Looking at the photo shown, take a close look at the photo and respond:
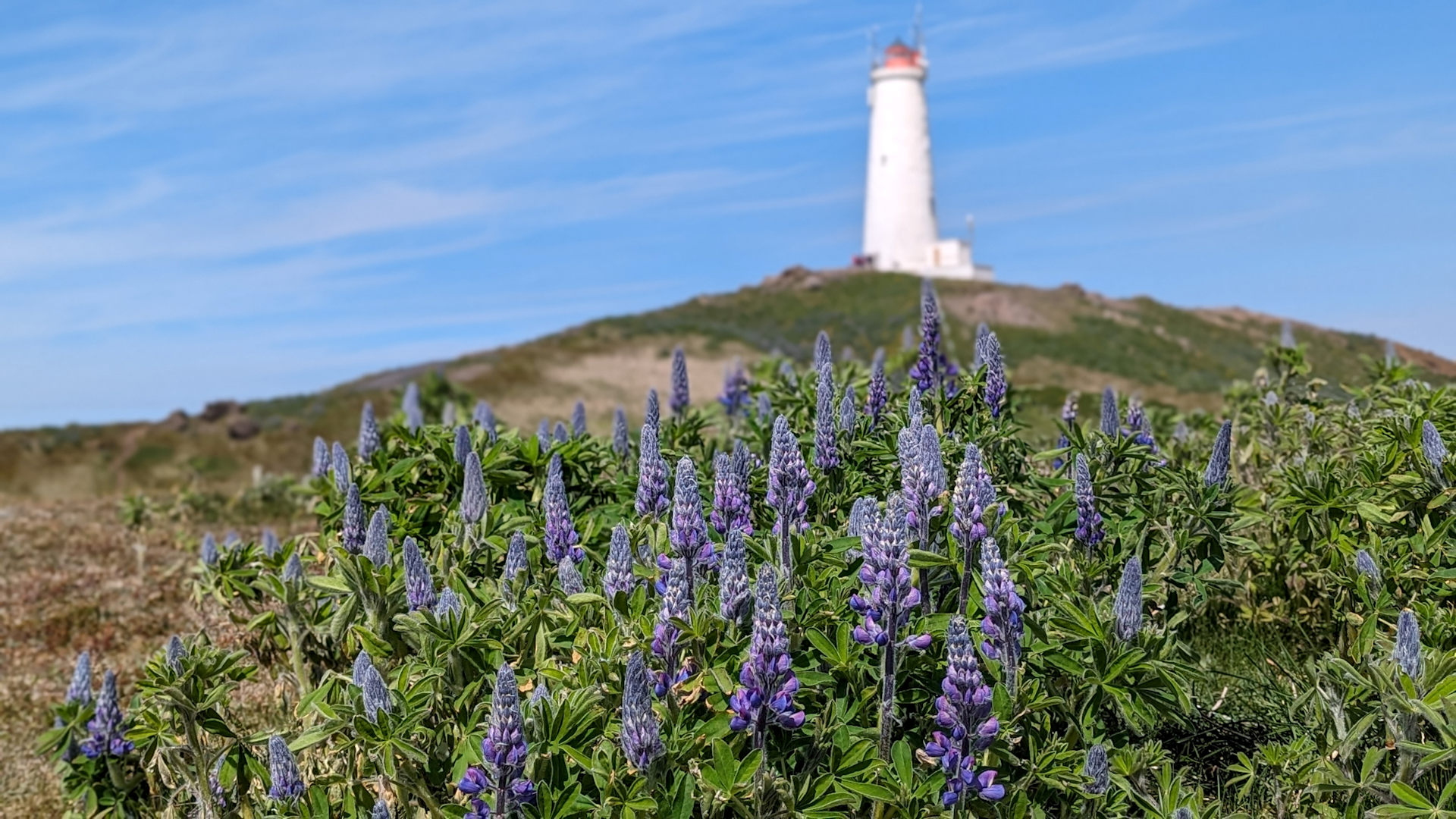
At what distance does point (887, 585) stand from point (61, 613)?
10.1 m

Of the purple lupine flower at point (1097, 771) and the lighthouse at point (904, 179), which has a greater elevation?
the lighthouse at point (904, 179)

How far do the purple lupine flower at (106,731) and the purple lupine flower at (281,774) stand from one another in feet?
5.58

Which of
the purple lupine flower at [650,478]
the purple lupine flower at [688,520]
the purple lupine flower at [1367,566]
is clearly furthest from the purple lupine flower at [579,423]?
the purple lupine flower at [1367,566]

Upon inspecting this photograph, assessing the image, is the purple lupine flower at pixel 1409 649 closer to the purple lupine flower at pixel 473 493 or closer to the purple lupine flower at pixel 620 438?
the purple lupine flower at pixel 473 493

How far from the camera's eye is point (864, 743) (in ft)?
Answer: 12.9

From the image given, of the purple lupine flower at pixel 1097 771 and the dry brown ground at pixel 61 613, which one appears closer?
the purple lupine flower at pixel 1097 771

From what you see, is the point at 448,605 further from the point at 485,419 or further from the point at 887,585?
the point at 485,419

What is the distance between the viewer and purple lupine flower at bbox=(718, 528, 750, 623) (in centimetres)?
390

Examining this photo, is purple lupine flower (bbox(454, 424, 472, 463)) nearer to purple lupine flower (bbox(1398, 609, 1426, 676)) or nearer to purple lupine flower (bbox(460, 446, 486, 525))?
purple lupine flower (bbox(460, 446, 486, 525))

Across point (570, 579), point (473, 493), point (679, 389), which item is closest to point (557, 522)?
point (570, 579)

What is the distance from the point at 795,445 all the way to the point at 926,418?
1.38m

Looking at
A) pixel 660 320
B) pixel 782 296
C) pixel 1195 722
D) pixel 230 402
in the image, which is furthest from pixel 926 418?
pixel 782 296

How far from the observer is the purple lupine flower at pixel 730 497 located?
15.6 feet

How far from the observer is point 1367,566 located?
4.96m
